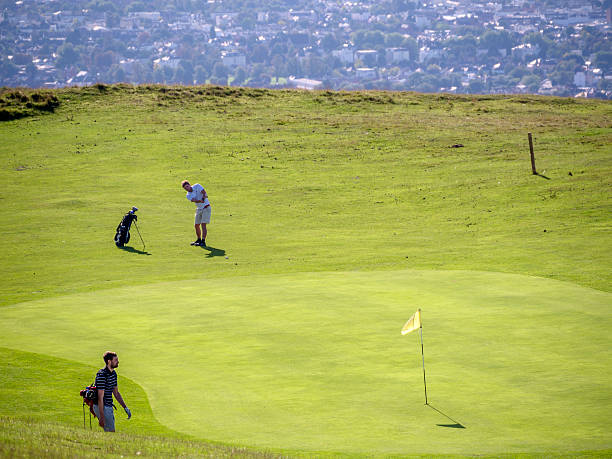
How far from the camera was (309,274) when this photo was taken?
24031mm

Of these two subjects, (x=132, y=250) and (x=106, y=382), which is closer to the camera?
(x=106, y=382)

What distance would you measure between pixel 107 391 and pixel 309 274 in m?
11.7

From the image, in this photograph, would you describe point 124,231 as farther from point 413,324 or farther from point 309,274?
point 413,324

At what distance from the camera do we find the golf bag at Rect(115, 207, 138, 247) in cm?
2975

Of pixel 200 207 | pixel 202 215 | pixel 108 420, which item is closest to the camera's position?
Result: pixel 108 420

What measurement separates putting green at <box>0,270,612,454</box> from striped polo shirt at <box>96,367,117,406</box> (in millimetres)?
1068

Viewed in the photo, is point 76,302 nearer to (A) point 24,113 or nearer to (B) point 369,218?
(B) point 369,218

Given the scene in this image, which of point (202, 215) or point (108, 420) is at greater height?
point (108, 420)

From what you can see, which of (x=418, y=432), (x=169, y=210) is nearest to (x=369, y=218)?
(x=169, y=210)

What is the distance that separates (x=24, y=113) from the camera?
53438mm

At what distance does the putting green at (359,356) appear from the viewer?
498 inches

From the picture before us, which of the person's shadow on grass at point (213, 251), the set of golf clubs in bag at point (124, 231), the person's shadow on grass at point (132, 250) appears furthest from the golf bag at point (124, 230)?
the person's shadow on grass at point (213, 251)

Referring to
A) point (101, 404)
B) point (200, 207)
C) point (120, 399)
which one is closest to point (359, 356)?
point (120, 399)

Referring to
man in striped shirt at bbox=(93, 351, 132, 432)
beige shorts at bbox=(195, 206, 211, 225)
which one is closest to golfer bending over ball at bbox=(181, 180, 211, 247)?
beige shorts at bbox=(195, 206, 211, 225)
